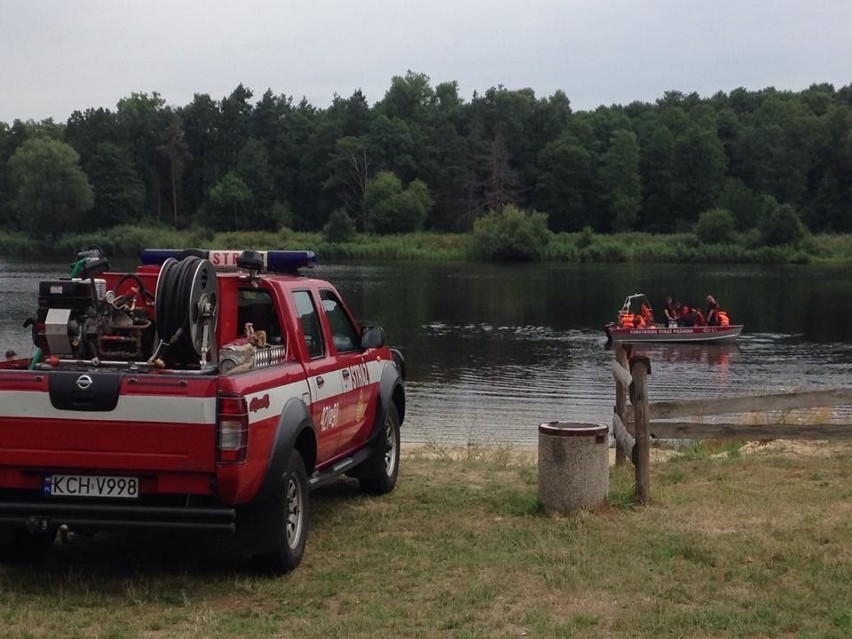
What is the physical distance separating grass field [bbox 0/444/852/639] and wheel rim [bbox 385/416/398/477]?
48 centimetres

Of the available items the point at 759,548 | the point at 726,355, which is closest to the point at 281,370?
the point at 759,548

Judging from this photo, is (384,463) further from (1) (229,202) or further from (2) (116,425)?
(1) (229,202)

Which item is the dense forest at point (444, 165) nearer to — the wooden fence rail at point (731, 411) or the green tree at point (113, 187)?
the green tree at point (113, 187)

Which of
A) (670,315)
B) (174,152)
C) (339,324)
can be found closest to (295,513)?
(339,324)

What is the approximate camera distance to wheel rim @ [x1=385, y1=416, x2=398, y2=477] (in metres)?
10.3

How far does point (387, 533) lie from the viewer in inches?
339

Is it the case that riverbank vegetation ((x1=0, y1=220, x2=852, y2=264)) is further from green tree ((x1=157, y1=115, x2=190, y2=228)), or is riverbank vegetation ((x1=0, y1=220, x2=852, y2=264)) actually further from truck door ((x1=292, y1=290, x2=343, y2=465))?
truck door ((x1=292, y1=290, x2=343, y2=465))

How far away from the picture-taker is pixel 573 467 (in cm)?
899

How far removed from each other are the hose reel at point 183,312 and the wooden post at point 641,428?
373 centimetres

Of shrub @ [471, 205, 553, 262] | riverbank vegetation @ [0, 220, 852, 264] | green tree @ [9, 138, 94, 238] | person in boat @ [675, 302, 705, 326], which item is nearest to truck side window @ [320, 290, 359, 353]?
person in boat @ [675, 302, 705, 326]

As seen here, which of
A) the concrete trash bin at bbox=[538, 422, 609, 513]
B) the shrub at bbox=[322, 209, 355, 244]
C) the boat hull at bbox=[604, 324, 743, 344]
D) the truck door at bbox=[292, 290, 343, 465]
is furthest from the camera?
the shrub at bbox=[322, 209, 355, 244]

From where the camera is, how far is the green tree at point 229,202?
133125 mm

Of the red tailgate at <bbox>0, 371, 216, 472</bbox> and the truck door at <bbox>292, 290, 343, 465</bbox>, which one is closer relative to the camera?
the red tailgate at <bbox>0, 371, 216, 472</bbox>

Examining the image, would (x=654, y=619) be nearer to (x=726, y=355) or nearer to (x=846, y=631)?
(x=846, y=631)
